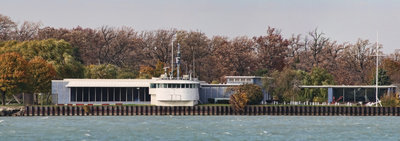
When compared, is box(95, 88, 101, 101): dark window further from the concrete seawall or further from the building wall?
the concrete seawall

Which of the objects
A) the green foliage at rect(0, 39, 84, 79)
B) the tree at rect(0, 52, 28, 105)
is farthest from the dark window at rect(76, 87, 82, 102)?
the green foliage at rect(0, 39, 84, 79)

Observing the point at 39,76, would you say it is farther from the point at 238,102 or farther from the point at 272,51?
the point at 272,51

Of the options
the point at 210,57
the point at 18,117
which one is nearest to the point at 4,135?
the point at 18,117

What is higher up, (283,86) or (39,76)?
(39,76)

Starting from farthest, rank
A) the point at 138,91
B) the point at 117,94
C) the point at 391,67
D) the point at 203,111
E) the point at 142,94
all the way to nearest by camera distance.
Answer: the point at 391,67, the point at 142,94, the point at 138,91, the point at 117,94, the point at 203,111

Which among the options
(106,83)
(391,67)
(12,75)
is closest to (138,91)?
(106,83)

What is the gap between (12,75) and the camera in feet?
380

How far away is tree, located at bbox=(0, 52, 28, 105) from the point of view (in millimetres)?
115500

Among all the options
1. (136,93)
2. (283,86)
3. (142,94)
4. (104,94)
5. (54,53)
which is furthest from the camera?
(54,53)

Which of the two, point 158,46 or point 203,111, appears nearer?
point 203,111

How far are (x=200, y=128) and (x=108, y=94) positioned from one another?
29430 millimetres

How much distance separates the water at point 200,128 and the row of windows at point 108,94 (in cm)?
1066

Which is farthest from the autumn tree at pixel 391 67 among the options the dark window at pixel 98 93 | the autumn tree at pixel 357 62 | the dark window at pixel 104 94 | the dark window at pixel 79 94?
the dark window at pixel 79 94

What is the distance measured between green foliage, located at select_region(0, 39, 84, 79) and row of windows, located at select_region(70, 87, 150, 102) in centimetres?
1169
